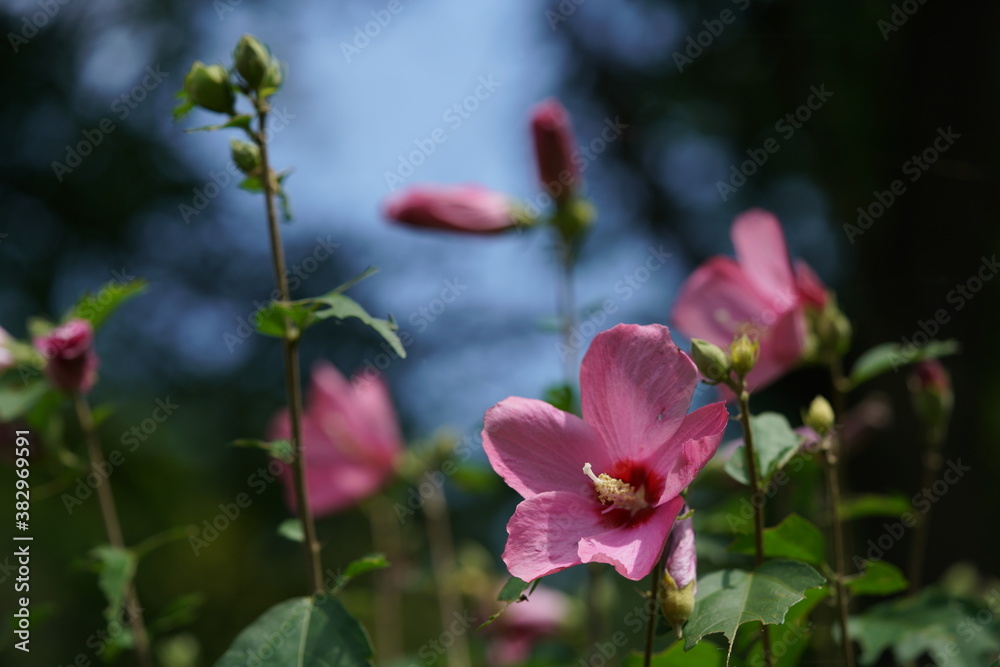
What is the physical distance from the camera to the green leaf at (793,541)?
0.71 m

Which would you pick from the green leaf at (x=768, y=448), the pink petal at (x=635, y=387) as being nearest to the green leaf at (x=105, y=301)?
the pink petal at (x=635, y=387)

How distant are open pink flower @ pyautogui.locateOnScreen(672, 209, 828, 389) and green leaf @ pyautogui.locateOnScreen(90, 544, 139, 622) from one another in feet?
2.16

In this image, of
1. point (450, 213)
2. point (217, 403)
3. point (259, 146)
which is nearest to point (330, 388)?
point (450, 213)

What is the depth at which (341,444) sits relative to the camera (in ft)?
4.71

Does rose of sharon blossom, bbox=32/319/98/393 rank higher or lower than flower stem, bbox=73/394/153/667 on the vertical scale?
higher

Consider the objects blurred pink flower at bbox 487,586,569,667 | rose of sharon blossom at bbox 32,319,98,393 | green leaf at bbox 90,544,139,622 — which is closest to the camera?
green leaf at bbox 90,544,139,622

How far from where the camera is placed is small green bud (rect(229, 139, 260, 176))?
30.0 inches

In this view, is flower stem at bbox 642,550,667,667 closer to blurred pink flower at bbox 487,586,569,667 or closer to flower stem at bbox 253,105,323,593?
flower stem at bbox 253,105,323,593

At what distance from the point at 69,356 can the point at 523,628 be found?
3.20 feet

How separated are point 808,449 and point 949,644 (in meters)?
0.29

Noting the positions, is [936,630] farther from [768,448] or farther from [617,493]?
[617,493]

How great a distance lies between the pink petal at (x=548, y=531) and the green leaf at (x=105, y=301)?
1.88ft

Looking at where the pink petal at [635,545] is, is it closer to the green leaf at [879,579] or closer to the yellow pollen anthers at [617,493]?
the yellow pollen anthers at [617,493]

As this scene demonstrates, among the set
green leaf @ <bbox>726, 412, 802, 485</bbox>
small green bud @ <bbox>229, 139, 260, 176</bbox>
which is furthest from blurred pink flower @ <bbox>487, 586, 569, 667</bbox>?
small green bud @ <bbox>229, 139, 260, 176</bbox>
